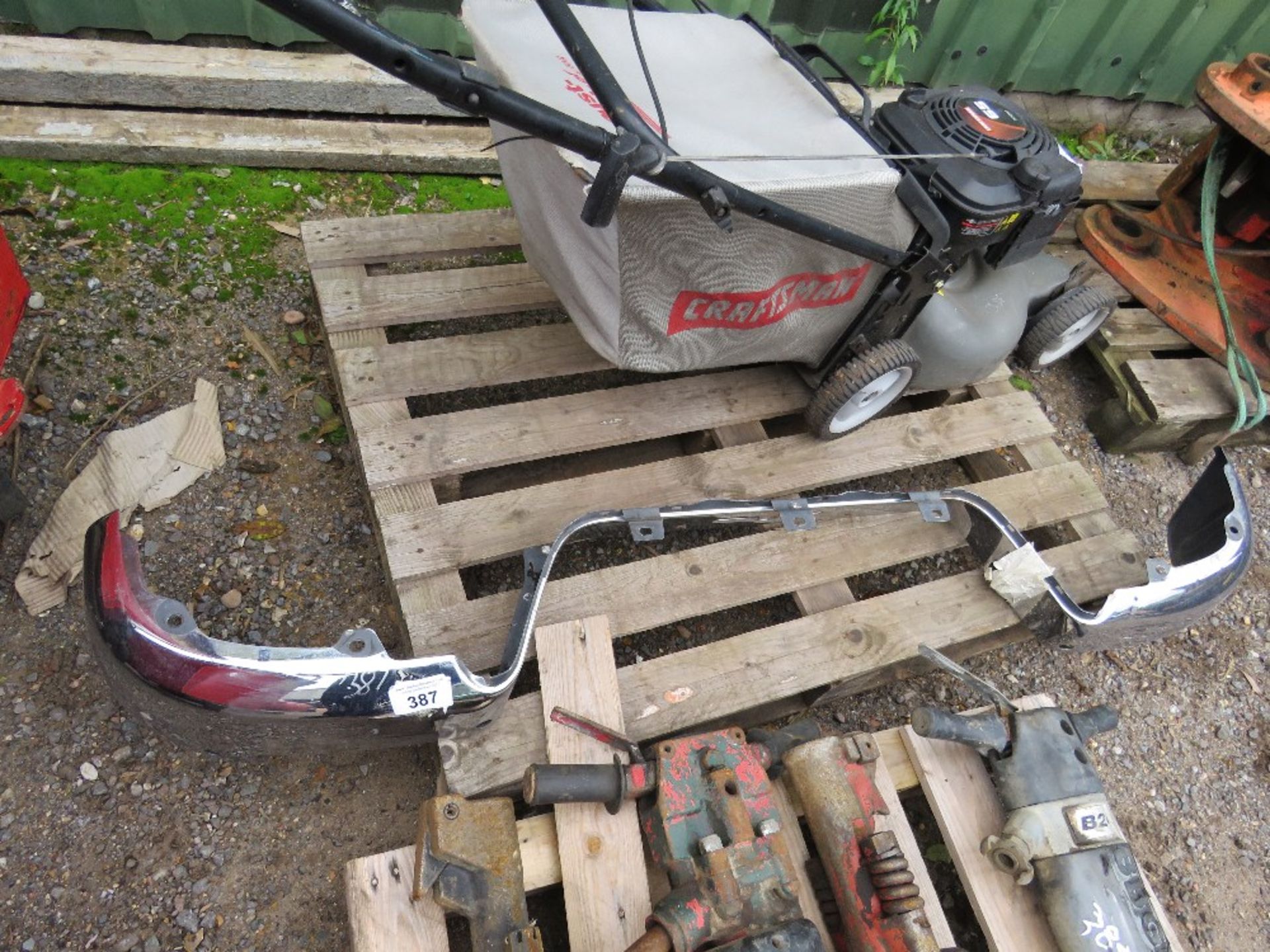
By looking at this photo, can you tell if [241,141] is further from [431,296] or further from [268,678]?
[268,678]

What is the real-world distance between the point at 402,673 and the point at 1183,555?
6.14 feet

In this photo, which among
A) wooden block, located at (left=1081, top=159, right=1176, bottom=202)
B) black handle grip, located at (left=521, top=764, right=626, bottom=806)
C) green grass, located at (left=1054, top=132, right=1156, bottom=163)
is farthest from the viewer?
green grass, located at (left=1054, top=132, right=1156, bottom=163)

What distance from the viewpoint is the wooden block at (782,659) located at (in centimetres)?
163

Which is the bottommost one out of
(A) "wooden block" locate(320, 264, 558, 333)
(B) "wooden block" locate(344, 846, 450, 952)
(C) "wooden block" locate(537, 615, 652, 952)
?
(B) "wooden block" locate(344, 846, 450, 952)

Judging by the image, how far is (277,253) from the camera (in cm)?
249

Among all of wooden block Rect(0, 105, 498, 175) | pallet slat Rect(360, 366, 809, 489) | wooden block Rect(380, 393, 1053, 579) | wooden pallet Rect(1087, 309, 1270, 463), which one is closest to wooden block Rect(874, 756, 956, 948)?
wooden block Rect(380, 393, 1053, 579)

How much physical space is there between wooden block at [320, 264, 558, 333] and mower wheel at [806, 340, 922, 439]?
0.75 m

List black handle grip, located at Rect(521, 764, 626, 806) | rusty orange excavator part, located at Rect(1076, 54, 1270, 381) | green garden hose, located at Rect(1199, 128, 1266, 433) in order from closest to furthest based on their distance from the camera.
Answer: black handle grip, located at Rect(521, 764, 626, 806), green garden hose, located at Rect(1199, 128, 1266, 433), rusty orange excavator part, located at Rect(1076, 54, 1270, 381)

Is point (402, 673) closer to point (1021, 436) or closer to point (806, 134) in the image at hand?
point (806, 134)

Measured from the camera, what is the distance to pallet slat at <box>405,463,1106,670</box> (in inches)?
69.1

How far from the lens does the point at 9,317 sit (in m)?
1.76

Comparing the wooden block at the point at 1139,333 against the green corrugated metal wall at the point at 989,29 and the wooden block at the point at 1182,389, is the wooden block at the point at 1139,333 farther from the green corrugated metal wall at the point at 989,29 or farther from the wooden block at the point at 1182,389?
the green corrugated metal wall at the point at 989,29

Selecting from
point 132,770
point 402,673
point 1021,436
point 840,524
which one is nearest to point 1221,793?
point 1021,436

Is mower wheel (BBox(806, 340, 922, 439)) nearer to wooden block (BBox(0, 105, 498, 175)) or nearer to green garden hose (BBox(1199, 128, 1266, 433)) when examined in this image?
green garden hose (BBox(1199, 128, 1266, 433))
